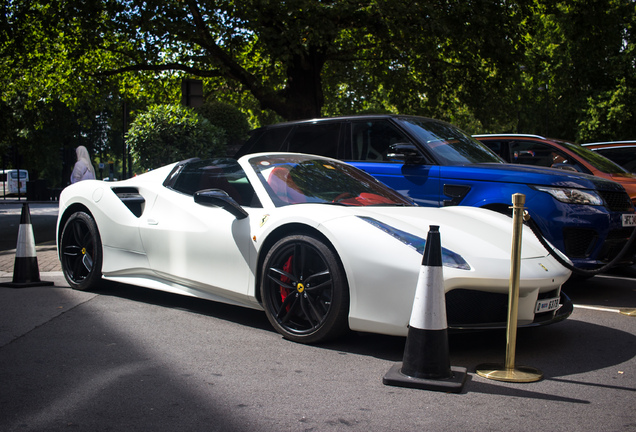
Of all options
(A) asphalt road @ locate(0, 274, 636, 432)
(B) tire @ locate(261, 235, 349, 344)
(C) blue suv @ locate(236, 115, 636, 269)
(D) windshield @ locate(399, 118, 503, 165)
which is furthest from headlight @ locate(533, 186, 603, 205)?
(B) tire @ locate(261, 235, 349, 344)

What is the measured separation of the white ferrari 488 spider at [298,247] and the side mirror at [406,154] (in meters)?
1.51

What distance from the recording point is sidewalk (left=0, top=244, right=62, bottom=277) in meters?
8.30

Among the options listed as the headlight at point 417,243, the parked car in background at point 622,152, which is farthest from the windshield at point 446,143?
the parked car in background at point 622,152

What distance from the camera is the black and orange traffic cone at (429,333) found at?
372 centimetres

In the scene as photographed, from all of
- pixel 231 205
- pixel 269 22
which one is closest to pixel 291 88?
pixel 269 22

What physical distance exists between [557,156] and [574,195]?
320 centimetres

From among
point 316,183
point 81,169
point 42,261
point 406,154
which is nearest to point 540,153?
point 406,154

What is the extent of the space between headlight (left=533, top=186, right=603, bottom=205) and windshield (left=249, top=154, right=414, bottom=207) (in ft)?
5.82

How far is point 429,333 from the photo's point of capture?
373cm

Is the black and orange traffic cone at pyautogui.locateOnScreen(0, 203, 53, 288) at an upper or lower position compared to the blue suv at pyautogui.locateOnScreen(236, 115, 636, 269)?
lower

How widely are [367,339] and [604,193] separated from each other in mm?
3395

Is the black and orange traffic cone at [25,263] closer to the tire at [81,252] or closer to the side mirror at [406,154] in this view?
the tire at [81,252]

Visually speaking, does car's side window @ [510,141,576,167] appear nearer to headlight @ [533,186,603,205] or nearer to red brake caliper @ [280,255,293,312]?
headlight @ [533,186,603,205]

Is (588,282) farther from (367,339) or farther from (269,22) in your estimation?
(269,22)
